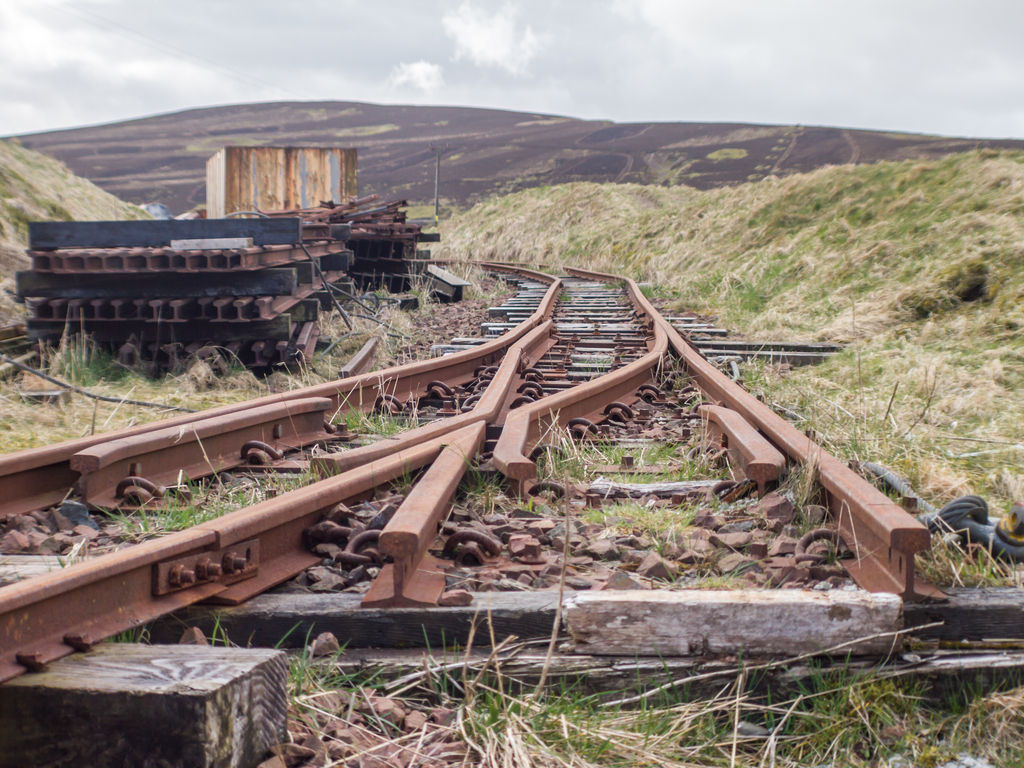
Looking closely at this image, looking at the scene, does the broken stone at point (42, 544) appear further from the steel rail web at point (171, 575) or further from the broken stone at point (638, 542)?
the broken stone at point (638, 542)

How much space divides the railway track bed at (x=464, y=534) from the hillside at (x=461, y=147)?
33.3 m

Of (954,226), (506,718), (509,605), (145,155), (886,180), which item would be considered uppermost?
(145,155)

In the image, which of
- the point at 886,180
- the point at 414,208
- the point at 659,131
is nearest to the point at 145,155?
the point at 414,208

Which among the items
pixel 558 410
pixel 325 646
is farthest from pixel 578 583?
pixel 558 410

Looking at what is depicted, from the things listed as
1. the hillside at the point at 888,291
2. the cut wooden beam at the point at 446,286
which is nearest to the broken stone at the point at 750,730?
the hillside at the point at 888,291

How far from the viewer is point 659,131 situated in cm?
5878

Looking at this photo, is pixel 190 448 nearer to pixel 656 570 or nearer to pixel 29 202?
pixel 656 570

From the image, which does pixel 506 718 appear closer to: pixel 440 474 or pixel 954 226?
pixel 440 474

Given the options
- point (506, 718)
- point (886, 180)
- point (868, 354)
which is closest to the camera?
point (506, 718)

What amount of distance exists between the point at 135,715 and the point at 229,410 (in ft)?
8.29

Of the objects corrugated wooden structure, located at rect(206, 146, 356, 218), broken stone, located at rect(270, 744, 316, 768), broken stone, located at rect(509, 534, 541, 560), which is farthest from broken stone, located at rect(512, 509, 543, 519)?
corrugated wooden structure, located at rect(206, 146, 356, 218)

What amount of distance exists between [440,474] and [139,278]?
4.86 m

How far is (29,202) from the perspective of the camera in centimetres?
1230

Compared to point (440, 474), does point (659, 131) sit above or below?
above
